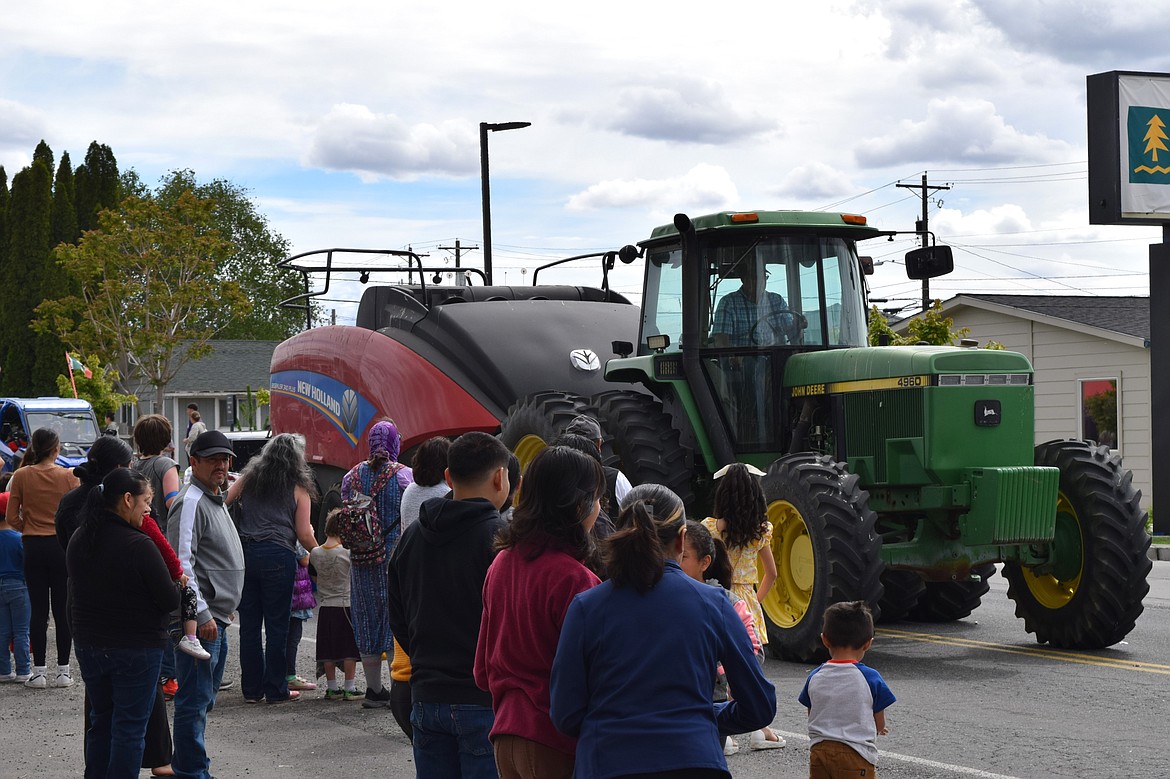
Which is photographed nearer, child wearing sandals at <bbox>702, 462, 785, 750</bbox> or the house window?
child wearing sandals at <bbox>702, 462, 785, 750</bbox>

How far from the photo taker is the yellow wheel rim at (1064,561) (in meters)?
11.2

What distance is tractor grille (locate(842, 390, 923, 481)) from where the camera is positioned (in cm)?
1113

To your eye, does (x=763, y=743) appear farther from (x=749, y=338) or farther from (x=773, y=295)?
(x=773, y=295)

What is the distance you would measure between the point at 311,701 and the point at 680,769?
20.8 feet

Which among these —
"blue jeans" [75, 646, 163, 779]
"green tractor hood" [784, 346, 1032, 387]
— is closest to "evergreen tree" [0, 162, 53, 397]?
"green tractor hood" [784, 346, 1032, 387]

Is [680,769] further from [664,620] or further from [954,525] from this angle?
[954,525]

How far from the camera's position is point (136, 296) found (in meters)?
53.0

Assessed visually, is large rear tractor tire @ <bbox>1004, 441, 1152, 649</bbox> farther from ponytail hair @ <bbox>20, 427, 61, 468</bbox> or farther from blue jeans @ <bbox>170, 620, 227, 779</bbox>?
ponytail hair @ <bbox>20, 427, 61, 468</bbox>

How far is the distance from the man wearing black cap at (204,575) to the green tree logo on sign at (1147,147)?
19.7m

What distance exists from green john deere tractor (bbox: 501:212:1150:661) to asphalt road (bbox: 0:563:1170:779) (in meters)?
0.60

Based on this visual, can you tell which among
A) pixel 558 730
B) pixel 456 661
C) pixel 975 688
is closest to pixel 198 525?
pixel 456 661

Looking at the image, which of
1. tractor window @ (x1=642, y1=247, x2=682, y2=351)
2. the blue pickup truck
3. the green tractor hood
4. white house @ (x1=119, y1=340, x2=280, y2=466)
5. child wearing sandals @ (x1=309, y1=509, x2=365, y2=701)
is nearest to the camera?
child wearing sandals @ (x1=309, y1=509, x2=365, y2=701)

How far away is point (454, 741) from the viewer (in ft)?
15.0

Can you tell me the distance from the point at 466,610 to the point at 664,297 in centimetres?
826
